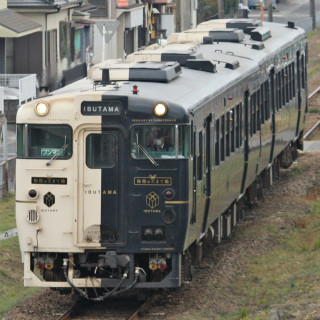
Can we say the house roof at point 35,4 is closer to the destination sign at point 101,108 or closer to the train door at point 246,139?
the train door at point 246,139

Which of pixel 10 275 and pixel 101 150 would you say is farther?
pixel 10 275

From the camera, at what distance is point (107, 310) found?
1391 cm

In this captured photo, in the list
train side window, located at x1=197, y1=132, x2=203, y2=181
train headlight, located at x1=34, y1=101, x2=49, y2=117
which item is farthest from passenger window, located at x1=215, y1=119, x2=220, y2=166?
train headlight, located at x1=34, y1=101, x2=49, y2=117

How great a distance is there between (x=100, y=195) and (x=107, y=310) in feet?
5.20

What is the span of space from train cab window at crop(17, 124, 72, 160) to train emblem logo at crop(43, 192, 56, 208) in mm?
460

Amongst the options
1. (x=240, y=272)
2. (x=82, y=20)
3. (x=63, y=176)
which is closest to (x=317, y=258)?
(x=240, y=272)

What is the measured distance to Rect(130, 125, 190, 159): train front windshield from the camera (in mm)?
13273

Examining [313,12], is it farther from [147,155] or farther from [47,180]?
[47,180]

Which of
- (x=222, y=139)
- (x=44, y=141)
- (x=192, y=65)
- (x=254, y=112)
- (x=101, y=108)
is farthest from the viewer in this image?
(x=254, y=112)

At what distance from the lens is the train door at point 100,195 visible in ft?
43.6

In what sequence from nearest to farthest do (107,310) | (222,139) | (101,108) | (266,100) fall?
(101,108), (107,310), (222,139), (266,100)

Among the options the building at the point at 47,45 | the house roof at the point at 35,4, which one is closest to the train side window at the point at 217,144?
the building at the point at 47,45

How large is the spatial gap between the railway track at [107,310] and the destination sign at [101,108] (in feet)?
8.02

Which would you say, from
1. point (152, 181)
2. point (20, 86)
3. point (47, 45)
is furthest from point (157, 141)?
point (47, 45)
